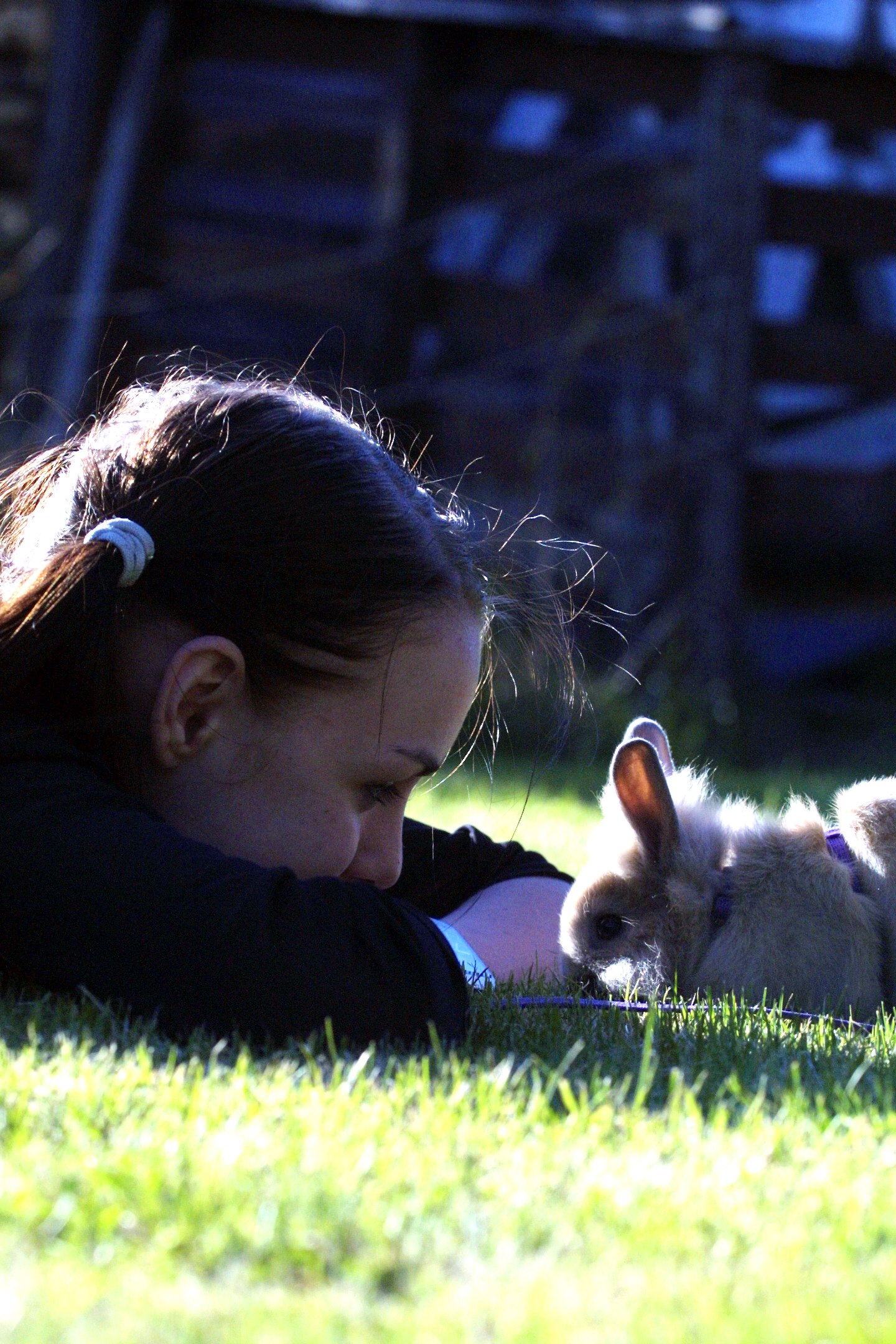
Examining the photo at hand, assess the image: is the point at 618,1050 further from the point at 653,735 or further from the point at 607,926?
the point at 653,735

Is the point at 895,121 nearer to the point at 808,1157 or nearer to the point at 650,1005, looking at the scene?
the point at 650,1005

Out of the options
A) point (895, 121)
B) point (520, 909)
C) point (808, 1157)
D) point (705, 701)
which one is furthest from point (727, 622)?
point (808, 1157)

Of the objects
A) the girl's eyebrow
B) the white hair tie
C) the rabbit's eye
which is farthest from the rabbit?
the white hair tie

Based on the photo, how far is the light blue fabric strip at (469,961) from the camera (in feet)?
7.60

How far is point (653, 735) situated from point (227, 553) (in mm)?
1075

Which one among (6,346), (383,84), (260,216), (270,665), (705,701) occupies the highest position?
(383,84)

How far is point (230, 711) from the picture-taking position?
81.0 inches

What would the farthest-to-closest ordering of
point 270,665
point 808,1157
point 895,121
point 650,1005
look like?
point 895,121 < point 270,665 < point 650,1005 < point 808,1157

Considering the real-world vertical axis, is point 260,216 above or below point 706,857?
above

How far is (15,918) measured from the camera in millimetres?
1796

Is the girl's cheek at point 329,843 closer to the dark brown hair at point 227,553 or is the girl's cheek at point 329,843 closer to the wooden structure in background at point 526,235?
the dark brown hair at point 227,553

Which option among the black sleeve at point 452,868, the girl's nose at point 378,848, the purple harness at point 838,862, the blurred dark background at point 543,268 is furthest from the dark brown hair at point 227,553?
the blurred dark background at point 543,268

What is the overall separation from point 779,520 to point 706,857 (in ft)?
17.4

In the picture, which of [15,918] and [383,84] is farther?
[383,84]
